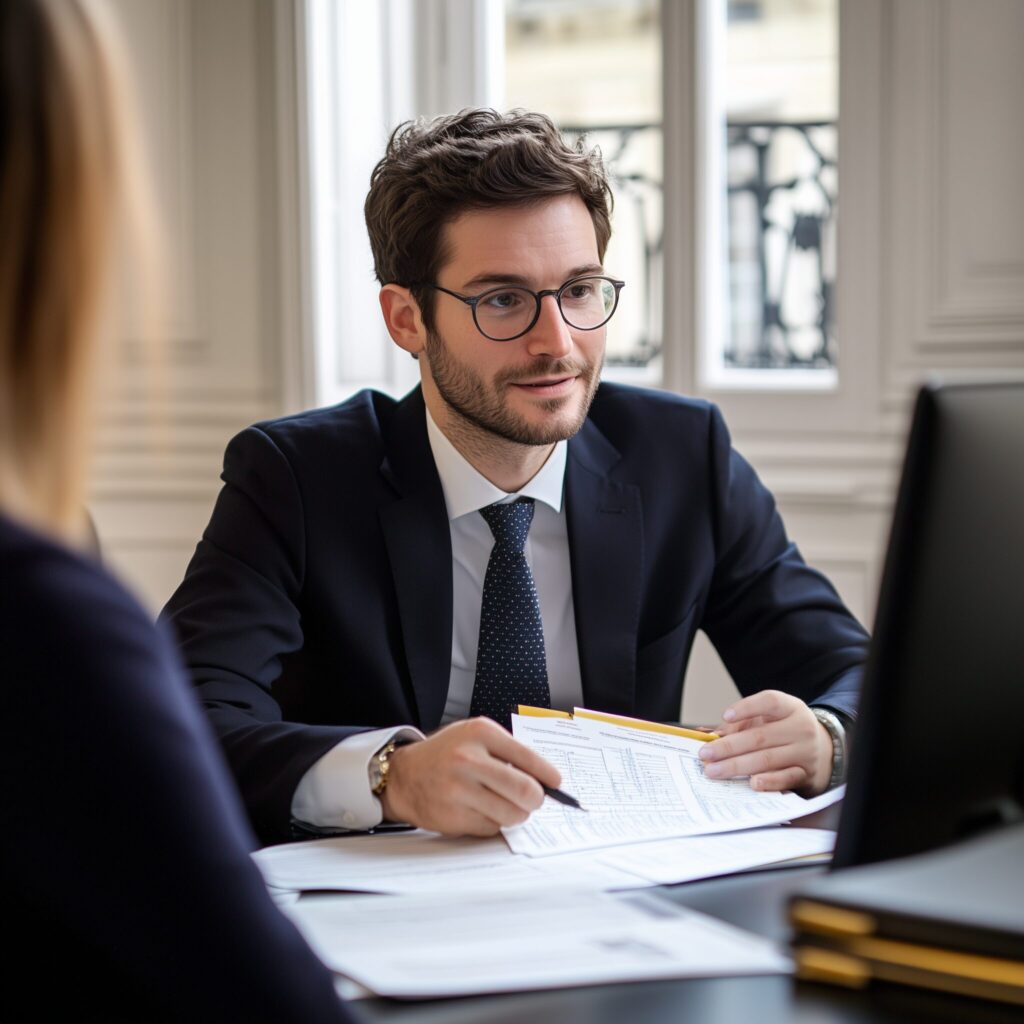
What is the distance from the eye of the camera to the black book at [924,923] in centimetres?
79

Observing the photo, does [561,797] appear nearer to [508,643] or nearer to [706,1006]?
[706,1006]

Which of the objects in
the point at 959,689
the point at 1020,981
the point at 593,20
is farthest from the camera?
the point at 593,20

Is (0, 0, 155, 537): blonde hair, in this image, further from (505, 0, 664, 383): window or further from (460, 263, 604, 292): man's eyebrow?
(505, 0, 664, 383): window

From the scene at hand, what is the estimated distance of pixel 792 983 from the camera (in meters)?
0.86

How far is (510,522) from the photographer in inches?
71.1

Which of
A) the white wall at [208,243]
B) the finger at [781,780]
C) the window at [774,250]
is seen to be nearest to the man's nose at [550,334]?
the finger at [781,780]

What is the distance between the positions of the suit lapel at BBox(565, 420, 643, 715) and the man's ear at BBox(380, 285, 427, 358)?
269mm

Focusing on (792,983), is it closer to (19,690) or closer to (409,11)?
(19,690)

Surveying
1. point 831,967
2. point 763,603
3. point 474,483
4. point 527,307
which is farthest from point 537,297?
point 831,967

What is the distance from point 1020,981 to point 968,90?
2487mm

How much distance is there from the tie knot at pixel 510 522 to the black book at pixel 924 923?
0.94 metres

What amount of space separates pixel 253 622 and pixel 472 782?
540 mm

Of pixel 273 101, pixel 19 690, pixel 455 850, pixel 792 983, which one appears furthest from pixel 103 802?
pixel 273 101

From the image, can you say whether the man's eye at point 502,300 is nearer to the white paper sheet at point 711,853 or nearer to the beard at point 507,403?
the beard at point 507,403
